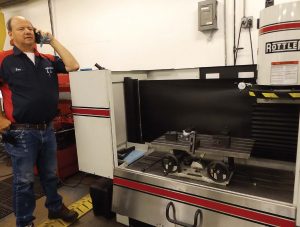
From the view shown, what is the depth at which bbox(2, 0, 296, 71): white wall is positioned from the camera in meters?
2.01

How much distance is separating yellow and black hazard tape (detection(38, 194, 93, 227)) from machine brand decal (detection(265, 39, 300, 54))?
1783 mm

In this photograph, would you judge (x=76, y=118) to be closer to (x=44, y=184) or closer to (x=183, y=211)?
(x=44, y=184)

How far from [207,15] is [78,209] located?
189cm

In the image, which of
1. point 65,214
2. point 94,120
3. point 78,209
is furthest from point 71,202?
point 94,120

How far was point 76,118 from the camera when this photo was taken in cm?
196

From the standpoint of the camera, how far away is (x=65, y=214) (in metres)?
1.90

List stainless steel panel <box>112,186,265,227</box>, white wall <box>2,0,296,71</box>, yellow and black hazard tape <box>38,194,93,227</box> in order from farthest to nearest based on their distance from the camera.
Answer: white wall <box>2,0,296,71</box> < yellow and black hazard tape <box>38,194,93,227</box> < stainless steel panel <box>112,186,265,227</box>

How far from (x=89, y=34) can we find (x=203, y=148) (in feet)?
6.31

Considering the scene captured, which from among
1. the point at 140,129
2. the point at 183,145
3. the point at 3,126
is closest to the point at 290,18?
the point at 183,145

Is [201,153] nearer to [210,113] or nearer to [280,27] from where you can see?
[210,113]

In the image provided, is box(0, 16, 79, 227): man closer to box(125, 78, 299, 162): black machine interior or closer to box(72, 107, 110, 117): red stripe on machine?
box(72, 107, 110, 117): red stripe on machine

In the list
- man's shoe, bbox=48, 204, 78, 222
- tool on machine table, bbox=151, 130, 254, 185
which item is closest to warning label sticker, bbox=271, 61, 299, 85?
tool on machine table, bbox=151, 130, 254, 185

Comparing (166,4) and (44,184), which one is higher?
(166,4)

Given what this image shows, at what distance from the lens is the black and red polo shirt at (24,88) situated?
159 centimetres
